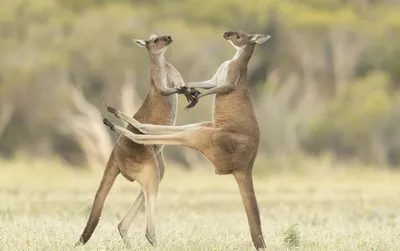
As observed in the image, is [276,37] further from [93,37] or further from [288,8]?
[93,37]

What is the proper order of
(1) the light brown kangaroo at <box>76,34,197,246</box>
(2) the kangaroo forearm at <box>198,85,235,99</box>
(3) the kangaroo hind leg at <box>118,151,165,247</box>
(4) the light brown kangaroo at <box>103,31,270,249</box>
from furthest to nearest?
(3) the kangaroo hind leg at <box>118,151,165,247</box> → (1) the light brown kangaroo at <box>76,34,197,246</box> → (2) the kangaroo forearm at <box>198,85,235,99</box> → (4) the light brown kangaroo at <box>103,31,270,249</box>

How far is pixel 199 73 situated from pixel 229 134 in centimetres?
1991

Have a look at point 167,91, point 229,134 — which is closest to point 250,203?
point 229,134

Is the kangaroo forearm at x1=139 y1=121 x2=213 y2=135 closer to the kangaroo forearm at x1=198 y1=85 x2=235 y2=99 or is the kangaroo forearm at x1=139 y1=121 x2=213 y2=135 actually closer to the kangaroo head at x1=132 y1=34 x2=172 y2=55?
the kangaroo forearm at x1=198 y1=85 x2=235 y2=99

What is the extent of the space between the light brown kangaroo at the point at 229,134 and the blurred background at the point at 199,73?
57.0 ft

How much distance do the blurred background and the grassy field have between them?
2.21 meters

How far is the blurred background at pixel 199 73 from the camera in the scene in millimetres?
28016

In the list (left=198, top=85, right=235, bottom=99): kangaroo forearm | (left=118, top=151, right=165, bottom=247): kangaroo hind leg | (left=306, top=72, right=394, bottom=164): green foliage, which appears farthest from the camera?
(left=306, top=72, right=394, bottom=164): green foliage

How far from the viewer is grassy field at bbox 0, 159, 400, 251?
9.03 m

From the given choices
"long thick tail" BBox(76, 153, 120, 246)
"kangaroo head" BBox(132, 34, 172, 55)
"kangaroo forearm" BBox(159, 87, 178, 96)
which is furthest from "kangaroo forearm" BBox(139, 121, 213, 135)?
"kangaroo head" BBox(132, 34, 172, 55)

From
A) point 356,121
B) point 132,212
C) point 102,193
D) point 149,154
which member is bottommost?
point 356,121

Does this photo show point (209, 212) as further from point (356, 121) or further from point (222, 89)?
point (356, 121)

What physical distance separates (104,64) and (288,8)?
669 centimetres

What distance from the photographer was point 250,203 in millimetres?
8258
